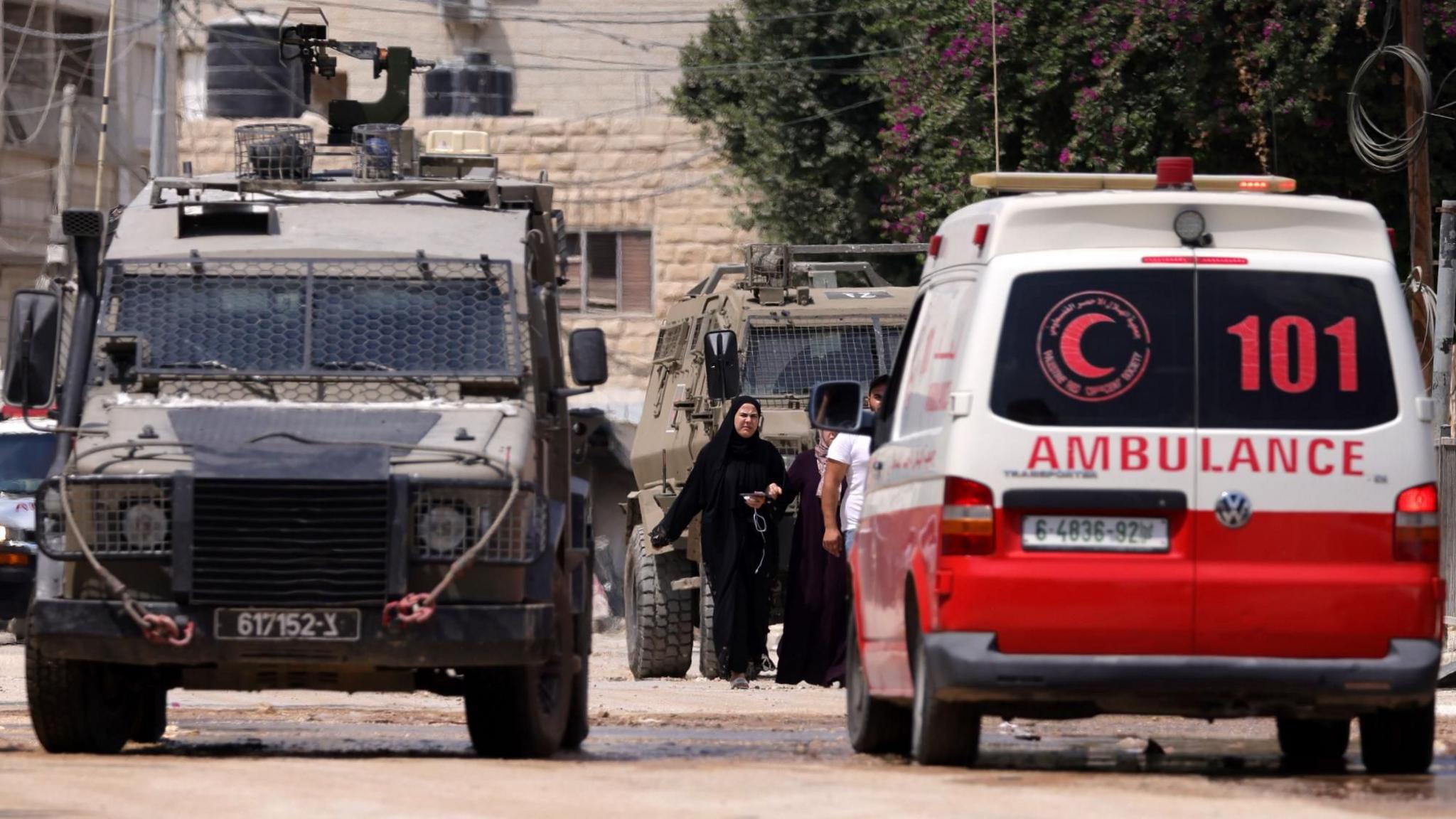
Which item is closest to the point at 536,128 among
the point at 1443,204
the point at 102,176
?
the point at 102,176

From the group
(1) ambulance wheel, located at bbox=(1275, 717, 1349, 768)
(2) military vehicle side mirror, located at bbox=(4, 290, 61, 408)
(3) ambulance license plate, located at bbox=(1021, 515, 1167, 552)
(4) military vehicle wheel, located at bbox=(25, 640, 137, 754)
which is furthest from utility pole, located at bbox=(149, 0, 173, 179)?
(3) ambulance license plate, located at bbox=(1021, 515, 1167, 552)

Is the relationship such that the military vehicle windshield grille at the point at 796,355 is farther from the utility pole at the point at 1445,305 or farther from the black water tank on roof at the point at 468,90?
the black water tank on roof at the point at 468,90

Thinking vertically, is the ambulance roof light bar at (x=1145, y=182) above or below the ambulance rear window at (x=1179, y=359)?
above

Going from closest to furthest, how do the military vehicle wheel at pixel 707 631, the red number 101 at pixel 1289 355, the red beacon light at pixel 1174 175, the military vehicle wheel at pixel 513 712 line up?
the red number 101 at pixel 1289 355, the red beacon light at pixel 1174 175, the military vehicle wheel at pixel 513 712, the military vehicle wheel at pixel 707 631

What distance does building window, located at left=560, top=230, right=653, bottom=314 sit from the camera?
37.8m

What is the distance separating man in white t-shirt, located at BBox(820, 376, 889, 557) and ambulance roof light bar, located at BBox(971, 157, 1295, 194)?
208 inches

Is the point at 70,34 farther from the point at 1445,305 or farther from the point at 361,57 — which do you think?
the point at 1445,305

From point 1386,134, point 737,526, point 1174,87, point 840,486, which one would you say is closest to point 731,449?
point 737,526

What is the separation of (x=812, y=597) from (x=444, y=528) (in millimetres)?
6636

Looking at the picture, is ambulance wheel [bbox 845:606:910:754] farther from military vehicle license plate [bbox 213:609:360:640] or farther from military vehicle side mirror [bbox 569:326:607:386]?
military vehicle license plate [bbox 213:609:360:640]

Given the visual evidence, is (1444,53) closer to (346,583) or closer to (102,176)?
(346,583)

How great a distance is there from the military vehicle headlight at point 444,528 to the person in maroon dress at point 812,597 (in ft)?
21.4

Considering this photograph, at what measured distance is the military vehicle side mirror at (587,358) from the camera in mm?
11711

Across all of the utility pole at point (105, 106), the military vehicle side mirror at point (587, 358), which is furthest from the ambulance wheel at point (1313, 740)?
the utility pole at point (105, 106)
